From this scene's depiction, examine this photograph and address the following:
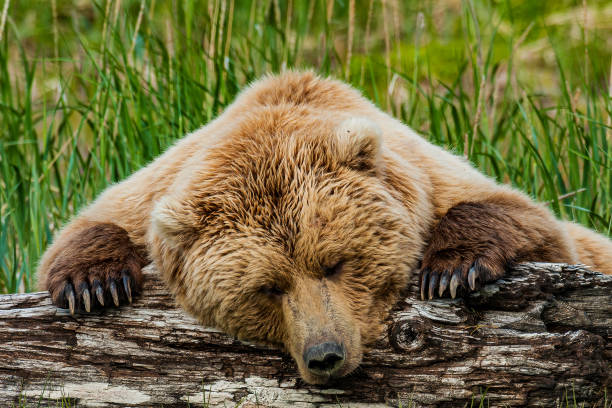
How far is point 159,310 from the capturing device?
386 centimetres

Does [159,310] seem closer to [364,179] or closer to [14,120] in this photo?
[364,179]

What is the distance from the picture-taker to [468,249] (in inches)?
150

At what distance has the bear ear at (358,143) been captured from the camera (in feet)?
12.4

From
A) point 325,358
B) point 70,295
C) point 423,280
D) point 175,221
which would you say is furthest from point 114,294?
point 423,280

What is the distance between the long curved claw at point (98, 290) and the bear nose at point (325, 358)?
115cm

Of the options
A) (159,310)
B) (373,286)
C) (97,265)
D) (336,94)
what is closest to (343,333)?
(373,286)

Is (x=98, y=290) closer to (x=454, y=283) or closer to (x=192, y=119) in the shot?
(x=454, y=283)

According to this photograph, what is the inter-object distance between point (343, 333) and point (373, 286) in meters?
0.36

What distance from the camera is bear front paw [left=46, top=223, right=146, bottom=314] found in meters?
3.80

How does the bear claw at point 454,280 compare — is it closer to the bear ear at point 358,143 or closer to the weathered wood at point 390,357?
the weathered wood at point 390,357

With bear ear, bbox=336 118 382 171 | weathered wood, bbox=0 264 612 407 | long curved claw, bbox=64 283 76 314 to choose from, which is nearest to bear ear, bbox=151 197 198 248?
weathered wood, bbox=0 264 612 407

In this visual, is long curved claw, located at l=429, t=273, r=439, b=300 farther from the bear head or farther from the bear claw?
the bear head

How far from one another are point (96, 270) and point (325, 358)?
1442 mm

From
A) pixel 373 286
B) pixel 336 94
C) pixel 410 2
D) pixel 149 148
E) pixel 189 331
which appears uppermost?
pixel 410 2
